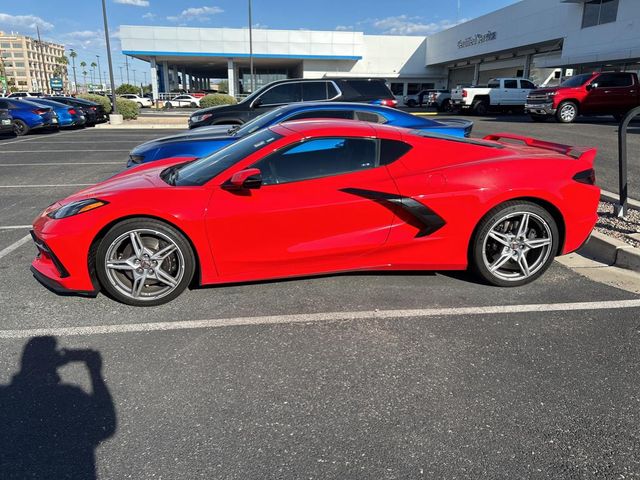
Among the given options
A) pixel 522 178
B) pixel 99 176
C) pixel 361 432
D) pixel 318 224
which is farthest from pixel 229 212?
pixel 99 176

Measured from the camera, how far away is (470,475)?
2072 mm

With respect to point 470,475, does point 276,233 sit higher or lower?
higher

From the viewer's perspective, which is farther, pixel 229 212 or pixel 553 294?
pixel 553 294

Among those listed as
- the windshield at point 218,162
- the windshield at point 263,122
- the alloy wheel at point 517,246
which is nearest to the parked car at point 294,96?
the windshield at point 263,122

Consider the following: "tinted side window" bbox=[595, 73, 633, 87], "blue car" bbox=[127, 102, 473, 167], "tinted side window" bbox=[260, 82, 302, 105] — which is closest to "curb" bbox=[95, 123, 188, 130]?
"tinted side window" bbox=[260, 82, 302, 105]

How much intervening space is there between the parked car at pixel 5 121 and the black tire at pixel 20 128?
0.77 metres

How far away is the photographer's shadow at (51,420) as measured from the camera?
83.7 inches

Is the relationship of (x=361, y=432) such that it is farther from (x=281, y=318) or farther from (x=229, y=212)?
(x=229, y=212)

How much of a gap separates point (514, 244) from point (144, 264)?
3.04 m

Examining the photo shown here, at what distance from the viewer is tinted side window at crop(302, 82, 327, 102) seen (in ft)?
35.3

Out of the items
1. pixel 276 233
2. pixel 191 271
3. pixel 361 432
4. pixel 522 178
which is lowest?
pixel 361 432

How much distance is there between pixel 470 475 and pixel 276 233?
84.7 inches

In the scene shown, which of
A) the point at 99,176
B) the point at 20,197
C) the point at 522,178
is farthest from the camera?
the point at 99,176

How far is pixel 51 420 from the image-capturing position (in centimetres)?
242
